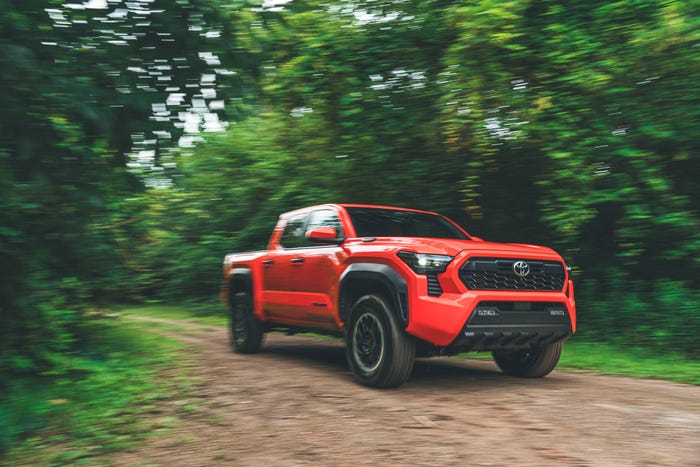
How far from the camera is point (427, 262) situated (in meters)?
5.82

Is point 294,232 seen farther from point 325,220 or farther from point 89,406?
point 89,406

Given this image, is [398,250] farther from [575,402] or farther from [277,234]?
[277,234]

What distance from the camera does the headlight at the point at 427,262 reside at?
5.81m

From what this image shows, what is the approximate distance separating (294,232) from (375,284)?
2.21m

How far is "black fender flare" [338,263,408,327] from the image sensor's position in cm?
582

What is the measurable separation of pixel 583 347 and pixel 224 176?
37.4 ft

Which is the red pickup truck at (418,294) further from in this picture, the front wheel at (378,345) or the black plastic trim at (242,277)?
the black plastic trim at (242,277)

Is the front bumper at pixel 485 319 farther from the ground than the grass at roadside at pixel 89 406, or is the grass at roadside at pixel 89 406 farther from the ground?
the front bumper at pixel 485 319

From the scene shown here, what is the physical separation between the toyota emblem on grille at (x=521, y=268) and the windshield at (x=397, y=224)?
1.42 m

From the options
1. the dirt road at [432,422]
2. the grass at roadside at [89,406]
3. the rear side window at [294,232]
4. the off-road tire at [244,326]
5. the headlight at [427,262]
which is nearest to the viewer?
the dirt road at [432,422]

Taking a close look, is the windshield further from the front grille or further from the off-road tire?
the off-road tire

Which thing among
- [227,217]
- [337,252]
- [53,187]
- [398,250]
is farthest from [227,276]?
[227,217]

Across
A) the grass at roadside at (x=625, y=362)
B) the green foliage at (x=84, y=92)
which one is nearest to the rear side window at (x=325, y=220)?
the green foliage at (x=84, y=92)

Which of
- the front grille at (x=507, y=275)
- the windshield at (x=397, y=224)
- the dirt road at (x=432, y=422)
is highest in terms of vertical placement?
the windshield at (x=397, y=224)
